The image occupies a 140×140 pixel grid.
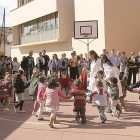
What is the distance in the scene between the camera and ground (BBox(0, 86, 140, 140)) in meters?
5.32

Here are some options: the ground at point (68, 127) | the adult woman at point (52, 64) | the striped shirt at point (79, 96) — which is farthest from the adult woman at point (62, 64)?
the striped shirt at point (79, 96)

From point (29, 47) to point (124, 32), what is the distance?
47.1 ft

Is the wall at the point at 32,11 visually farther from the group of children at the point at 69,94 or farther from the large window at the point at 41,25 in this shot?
the group of children at the point at 69,94

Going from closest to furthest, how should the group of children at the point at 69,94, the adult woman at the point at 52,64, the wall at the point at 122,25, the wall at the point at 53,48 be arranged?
the group of children at the point at 69,94, the adult woman at the point at 52,64, the wall at the point at 122,25, the wall at the point at 53,48

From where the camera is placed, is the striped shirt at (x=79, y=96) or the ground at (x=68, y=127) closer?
the ground at (x=68, y=127)

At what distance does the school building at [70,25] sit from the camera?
19312 millimetres

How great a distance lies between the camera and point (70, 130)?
5816 mm

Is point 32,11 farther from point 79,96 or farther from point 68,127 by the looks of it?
point 68,127

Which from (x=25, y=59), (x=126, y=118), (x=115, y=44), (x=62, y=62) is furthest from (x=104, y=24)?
(x=126, y=118)

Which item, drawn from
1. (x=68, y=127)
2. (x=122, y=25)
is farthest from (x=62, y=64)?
(x=68, y=127)

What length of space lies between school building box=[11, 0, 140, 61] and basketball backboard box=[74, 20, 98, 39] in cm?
504

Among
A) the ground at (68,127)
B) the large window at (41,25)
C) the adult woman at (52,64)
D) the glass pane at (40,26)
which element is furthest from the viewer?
the glass pane at (40,26)

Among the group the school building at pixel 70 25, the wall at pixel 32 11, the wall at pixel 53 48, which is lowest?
the wall at pixel 53 48

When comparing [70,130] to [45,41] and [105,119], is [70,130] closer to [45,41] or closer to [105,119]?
[105,119]
